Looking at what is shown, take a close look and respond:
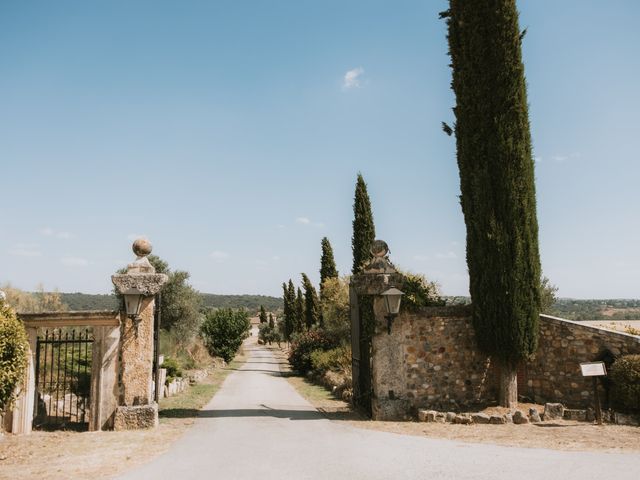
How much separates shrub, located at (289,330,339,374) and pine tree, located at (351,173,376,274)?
381cm

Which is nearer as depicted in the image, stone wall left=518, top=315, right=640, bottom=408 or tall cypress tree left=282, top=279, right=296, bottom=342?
stone wall left=518, top=315, right=640, bottom=408

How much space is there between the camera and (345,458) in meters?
6.66

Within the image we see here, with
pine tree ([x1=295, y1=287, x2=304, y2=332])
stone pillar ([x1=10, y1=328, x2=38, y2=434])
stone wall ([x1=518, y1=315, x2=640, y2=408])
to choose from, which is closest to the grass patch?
stone pillar ([x1=10, y1=328, x2=38, y2=434])

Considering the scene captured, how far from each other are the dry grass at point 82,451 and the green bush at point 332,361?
801 cm

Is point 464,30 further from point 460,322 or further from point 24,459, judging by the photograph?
point 24,459

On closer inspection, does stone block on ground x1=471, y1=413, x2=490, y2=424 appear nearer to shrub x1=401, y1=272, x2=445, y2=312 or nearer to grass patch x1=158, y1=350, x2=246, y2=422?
shrub x1=401, y1=272, x2=445, y2=312

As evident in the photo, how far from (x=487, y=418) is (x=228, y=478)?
18.4ft

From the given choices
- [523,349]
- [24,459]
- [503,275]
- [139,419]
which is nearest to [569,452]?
[523,349]

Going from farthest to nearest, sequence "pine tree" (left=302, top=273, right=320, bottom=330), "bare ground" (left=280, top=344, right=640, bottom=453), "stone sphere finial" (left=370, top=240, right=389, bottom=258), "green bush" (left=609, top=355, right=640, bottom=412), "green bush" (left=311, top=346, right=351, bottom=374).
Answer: "pine tree" (left=302, top=273, right=320, bottom=330) → "green bush" (left=311, top=346, right=351, bottom=374) → "stone sphere finial" (left=370, top=240, right=389, bottom=258) → "green bush" (left=609, top=355, right=640, bottom=412) → "bare ground" (left=280, top=344, right=640, bottom=453)

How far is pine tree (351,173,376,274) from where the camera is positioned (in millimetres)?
21625

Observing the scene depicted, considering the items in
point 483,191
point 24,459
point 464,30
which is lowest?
point 24,459

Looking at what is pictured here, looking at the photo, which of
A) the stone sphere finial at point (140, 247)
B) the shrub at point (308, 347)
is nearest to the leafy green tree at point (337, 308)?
the shrub at point (308, 347)

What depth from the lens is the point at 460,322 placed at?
418 inches

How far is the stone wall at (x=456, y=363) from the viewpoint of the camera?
9.87 meters
